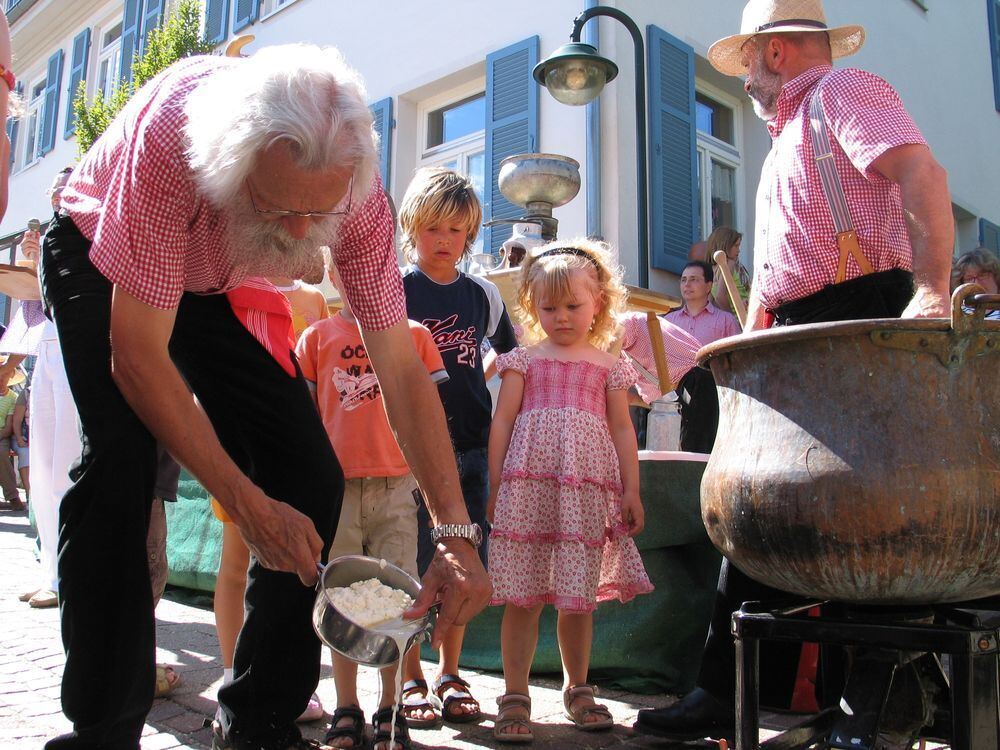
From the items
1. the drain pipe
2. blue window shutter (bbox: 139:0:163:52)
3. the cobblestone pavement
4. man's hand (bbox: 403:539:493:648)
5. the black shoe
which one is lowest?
the cobblestone pavement

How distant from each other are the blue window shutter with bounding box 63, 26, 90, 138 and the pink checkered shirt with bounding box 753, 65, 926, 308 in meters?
15.1

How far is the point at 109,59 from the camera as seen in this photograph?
48.2 ft

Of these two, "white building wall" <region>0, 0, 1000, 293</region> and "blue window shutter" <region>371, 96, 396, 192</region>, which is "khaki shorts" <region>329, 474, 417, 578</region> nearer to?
"white building wall" <region>0, 0, 1000, 293</region>

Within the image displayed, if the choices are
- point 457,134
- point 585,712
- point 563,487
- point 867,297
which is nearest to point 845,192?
point 867,297

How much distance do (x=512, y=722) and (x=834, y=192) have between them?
1.53 meters

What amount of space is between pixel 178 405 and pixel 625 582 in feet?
5.08

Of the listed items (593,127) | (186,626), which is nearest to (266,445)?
(186,626)

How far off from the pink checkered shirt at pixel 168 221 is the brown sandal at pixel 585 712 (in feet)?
4.04

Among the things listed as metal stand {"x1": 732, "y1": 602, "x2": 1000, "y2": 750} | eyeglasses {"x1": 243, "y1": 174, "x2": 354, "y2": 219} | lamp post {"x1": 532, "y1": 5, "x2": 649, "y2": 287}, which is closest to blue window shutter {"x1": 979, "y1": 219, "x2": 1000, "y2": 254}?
lamp post {"x1": 532, "y1": 5, "x2": 649, "y2": 287}

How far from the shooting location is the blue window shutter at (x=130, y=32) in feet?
44.0

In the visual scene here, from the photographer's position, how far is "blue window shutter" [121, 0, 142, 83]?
13.4 metres

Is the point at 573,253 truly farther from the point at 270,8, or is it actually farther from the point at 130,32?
the point at 130,32

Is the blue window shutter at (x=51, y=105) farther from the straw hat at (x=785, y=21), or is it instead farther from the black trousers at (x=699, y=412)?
the straw hat at (x=785, y=21)

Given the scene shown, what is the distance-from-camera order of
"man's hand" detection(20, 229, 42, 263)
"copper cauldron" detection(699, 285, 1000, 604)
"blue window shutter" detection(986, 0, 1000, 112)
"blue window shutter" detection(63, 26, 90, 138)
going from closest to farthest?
"copper cauldron" detection(699, 285, 1000, 604), "man's hand" detection(20, 229, 42, 263), "blue window shutter" detection(986, 0, 1000, 112), "blue window shutter" detection(63, 26, 90, 138)
